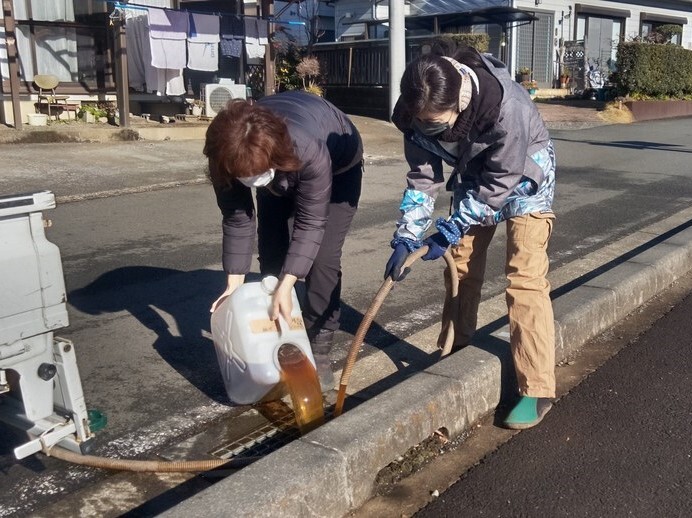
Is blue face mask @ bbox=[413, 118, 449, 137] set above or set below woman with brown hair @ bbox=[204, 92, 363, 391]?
above

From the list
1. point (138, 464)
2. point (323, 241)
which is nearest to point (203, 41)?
point (323, 241)

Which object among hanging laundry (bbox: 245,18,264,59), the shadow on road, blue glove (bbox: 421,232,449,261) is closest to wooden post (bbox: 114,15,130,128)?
hanging laundry (bbox: 245,18,264,59)

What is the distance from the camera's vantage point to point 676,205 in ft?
29.9

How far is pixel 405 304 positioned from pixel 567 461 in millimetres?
2252

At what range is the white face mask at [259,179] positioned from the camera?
10.0 ft

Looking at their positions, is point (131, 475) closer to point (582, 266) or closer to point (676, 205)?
point (582, 266)

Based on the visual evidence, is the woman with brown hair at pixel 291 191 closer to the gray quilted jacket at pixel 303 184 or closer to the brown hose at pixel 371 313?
the gray quilted jacket at pixel 303 184

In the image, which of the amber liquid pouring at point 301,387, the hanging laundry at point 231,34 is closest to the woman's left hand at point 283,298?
the amber liquid pouring at point 301,387

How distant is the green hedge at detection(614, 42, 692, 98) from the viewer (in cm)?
2278

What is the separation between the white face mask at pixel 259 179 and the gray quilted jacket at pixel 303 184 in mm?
96

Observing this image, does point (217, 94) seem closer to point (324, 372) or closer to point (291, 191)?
point (324, 372)

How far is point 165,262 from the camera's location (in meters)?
6.37

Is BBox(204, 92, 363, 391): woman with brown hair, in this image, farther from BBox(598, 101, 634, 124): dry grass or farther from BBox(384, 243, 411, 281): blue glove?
BBox(598, 101, 634, 124): dry grass

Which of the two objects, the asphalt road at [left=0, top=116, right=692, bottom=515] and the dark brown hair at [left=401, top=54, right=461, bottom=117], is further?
the asphalt road at [left=0, top=116, right=692, bottom=515]
